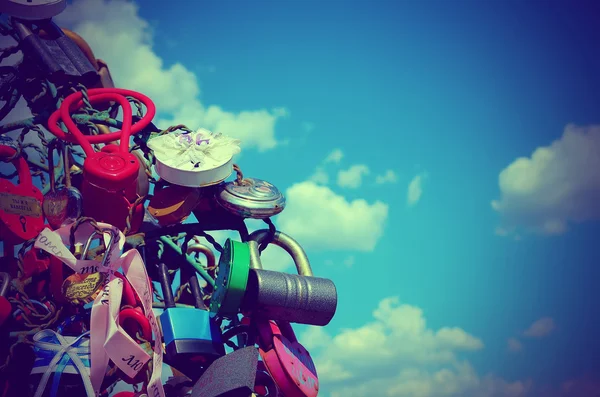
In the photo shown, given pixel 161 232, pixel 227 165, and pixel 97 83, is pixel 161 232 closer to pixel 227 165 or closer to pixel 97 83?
pixel 227 165

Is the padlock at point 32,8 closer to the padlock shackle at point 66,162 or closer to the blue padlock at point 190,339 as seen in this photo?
the padlock shackle at point 66,162

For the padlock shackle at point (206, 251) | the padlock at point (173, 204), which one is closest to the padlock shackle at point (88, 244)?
the padlock at point (173, 204)

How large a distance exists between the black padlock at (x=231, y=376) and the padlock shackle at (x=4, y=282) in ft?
5.09

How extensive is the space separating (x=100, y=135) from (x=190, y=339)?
180 centimetres

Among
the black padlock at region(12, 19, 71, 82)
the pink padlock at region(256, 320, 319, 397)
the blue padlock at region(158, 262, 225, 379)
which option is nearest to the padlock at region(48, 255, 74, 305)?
the blue padlock at region(158, 262, 225, 379)

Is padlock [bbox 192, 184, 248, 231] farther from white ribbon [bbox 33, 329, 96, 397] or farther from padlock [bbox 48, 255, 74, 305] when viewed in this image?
white ribbon [bbox 33, 329, 96, 397]

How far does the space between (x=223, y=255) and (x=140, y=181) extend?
109 centimetres

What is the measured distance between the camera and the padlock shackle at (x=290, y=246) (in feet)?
16.4

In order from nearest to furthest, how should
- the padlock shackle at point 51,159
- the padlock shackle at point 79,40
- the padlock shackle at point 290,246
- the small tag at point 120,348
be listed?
the small tag at point 120,348, the padlock shackle at point 51,159, the padlock shackle at point 290,246, the padlock shackle at point 79,40

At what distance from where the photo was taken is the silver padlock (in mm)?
4125

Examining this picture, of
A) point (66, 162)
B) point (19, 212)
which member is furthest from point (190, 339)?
point (66, 162)

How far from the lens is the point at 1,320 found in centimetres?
391

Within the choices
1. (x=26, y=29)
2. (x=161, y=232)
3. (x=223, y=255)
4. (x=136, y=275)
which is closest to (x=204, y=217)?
(x=161, y=232)

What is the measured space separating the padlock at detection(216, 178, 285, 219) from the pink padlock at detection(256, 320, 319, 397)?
2.96 feet
